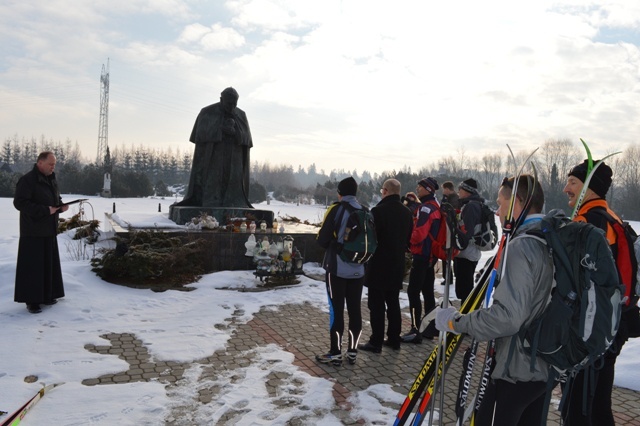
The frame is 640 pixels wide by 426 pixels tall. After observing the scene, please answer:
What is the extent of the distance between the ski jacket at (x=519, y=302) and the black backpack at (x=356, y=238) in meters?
2.47

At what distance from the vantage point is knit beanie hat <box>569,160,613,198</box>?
3.13m

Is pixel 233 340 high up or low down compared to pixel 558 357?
down

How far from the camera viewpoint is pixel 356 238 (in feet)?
15.7

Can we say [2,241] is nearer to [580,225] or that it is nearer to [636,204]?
[580,225]

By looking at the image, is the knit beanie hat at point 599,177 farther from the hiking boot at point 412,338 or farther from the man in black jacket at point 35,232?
the man in black jacket at point 35,232

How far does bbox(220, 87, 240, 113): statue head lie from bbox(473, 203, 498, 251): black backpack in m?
7.06

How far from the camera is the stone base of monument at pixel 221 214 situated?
10594mm

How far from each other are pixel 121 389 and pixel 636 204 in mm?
63033

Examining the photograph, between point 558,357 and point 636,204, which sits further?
point 636,204

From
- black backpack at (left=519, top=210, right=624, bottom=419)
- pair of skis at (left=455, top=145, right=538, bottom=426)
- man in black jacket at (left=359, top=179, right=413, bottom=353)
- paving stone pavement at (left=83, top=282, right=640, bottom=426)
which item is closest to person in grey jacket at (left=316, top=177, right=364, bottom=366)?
paving stone pavement at (left=83, top=282, right=640, bottom=426)

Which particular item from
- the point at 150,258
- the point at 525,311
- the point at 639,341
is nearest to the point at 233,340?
the point at 150,258

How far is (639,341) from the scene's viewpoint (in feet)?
19.8

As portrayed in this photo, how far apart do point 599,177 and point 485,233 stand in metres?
2.65

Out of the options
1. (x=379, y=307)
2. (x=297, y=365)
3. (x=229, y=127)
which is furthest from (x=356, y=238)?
(x=229, y=127)
